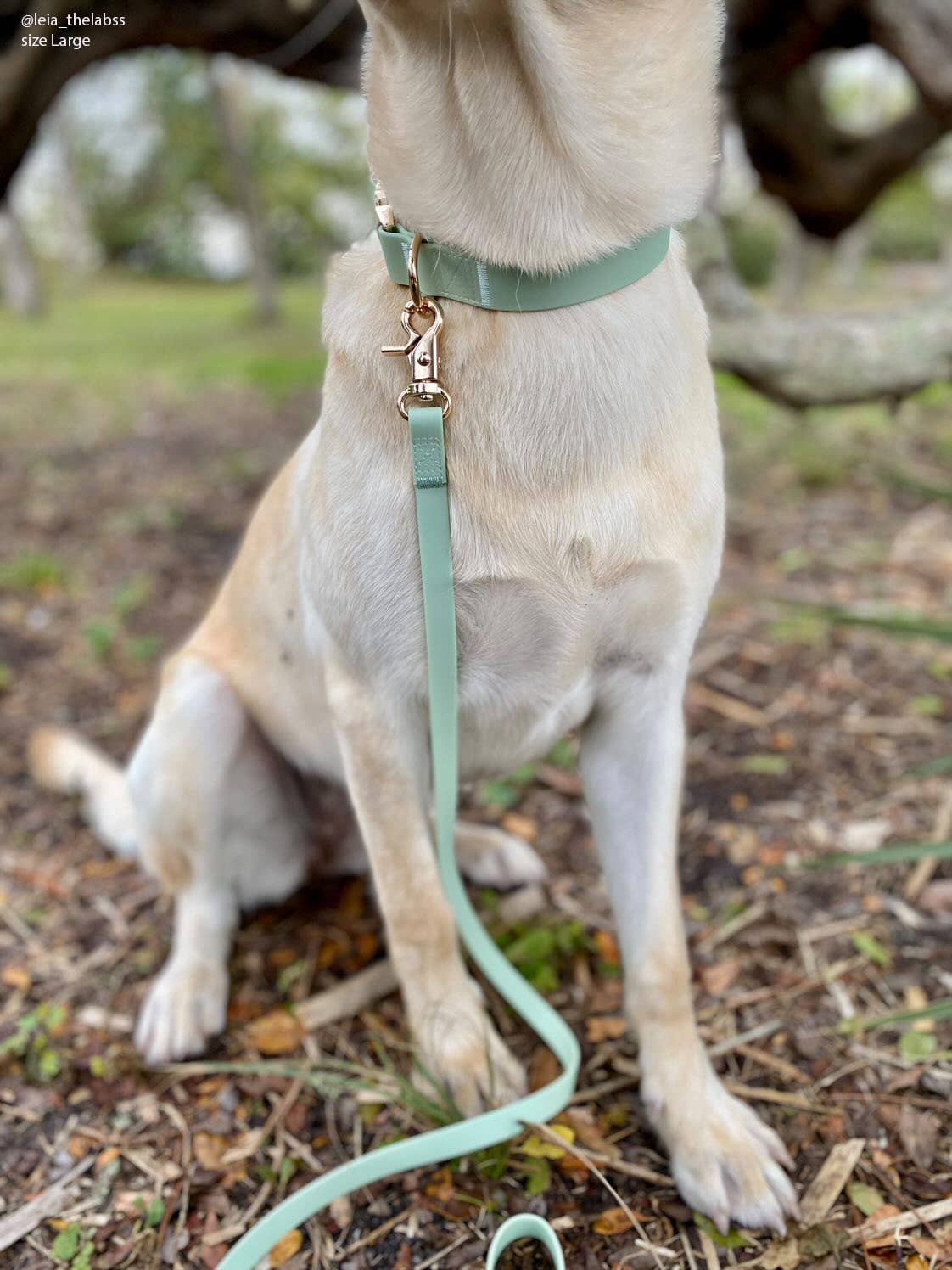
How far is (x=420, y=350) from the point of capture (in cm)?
133

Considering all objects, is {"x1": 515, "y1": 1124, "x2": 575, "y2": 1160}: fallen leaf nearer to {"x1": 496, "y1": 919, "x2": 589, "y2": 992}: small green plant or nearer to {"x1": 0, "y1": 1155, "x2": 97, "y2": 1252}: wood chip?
{"x1": 496, "y1": 919, "x2": 589, "y2": 992}: small green plant

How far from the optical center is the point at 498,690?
1.55 meters

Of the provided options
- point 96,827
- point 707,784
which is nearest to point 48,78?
point 96,827

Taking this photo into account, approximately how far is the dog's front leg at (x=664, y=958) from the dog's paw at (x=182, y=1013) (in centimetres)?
87

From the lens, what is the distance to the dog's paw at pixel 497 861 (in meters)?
2.33

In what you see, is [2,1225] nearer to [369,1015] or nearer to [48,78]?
[369,1015]

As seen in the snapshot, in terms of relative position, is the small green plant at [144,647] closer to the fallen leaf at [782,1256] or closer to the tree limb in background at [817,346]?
the tree limb in background at [817,346]

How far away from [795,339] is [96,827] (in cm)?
306

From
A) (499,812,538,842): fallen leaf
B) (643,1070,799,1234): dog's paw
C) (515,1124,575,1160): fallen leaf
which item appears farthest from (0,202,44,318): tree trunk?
(643,1070,799,1234): dog's paw

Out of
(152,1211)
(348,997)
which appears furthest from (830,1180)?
(152,1211)

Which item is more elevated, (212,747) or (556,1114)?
(212,747)

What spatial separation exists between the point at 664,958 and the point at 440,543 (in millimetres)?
843

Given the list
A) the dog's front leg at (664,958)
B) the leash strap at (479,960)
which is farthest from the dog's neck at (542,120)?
the dog's front leg at (664,958)

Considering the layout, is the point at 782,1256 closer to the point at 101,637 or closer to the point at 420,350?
the point at 420,350
